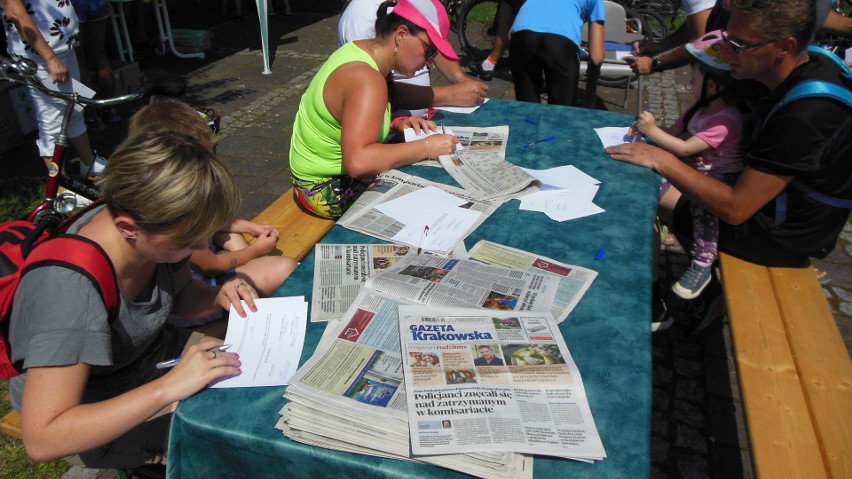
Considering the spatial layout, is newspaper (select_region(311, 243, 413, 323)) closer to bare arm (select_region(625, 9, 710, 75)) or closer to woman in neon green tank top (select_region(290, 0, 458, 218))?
woman in neon green tank top (select_region(290, 0, 458, 218))

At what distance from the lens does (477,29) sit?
8398mm

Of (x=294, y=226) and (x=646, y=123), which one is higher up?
(x=646, y=123)

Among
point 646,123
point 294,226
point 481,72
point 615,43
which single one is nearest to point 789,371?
point 646,123

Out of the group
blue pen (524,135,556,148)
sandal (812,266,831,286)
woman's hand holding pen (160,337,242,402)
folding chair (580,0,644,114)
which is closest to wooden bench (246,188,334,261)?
blue pen (524,135,556,148)

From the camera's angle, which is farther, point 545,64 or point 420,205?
point 545,64

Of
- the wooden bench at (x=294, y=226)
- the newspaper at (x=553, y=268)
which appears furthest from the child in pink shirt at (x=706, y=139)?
the wooden bench at (x=294, y=226)

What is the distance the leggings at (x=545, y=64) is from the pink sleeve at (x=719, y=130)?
175 centimetres

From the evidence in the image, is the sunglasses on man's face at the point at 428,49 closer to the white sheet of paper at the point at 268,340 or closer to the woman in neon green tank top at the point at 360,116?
the woman in neon green tank top at the point at 360,116

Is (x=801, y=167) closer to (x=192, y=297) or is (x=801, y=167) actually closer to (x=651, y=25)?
(x=192, y=297)

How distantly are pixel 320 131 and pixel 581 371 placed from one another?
1721mm

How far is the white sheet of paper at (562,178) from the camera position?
2416 millimetres

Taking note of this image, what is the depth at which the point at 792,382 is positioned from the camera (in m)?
1.96

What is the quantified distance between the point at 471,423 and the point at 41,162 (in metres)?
4.54

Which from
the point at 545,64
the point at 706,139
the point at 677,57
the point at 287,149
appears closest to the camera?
the point at 706,139
